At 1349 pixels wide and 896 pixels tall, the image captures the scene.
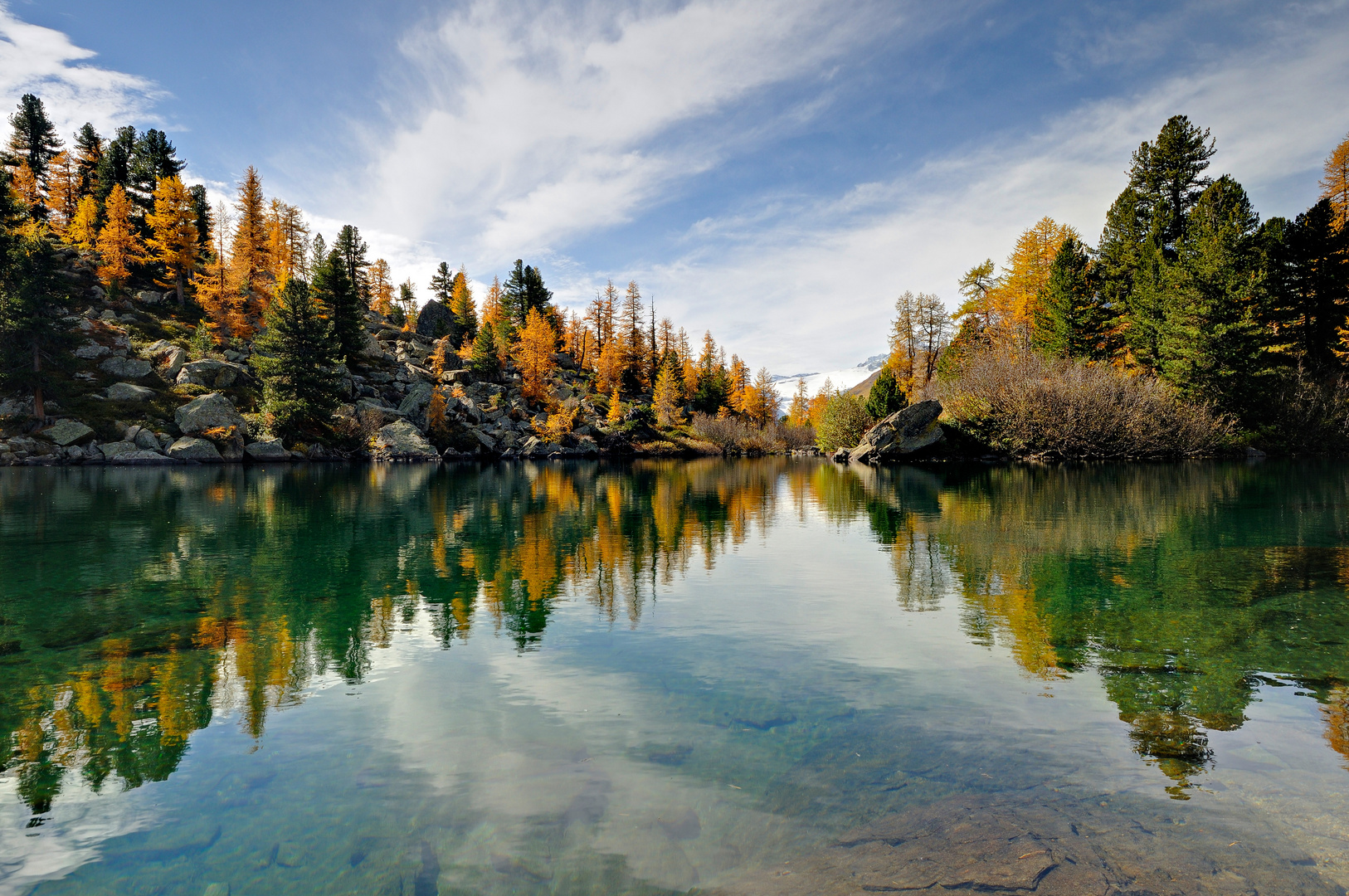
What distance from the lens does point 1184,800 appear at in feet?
16.4

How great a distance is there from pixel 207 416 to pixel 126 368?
→ 456 inches

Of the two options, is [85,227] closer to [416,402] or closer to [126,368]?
[126,368]

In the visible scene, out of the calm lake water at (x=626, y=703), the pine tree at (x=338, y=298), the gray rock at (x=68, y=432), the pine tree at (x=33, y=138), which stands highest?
the pine tree at (x=33, y=138)

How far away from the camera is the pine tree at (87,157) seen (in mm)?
87438

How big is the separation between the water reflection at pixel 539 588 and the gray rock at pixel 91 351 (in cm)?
4118

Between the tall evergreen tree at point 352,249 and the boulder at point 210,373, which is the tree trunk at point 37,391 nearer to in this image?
the boulder at point 210,373

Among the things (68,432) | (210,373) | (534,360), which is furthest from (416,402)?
(68,432)

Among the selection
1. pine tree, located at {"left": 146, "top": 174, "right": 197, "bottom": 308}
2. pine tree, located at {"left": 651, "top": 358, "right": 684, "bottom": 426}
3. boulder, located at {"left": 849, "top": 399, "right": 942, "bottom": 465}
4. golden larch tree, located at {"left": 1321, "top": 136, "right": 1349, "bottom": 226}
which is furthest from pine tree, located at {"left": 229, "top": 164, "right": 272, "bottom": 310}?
golden larch tree, located at {"left": 1321, "top": 136, "right": 1349, "bottom": 226}

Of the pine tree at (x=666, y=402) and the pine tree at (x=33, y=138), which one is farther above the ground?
the pine tree at (x=33, y=138)

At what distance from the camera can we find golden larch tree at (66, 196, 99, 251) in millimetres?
75125

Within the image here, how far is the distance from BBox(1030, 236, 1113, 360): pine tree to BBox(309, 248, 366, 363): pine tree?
76.3 meters

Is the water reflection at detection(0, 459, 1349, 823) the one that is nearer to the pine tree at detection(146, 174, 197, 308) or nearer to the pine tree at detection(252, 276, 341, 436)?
the pine tree at detection(252, 276, 341, 436)

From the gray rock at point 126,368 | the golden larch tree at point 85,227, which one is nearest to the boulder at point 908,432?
the gray rock at point 126,368

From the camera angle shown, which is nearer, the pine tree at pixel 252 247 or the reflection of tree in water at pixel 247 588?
the reflection of tree in water at pixel 247 588
